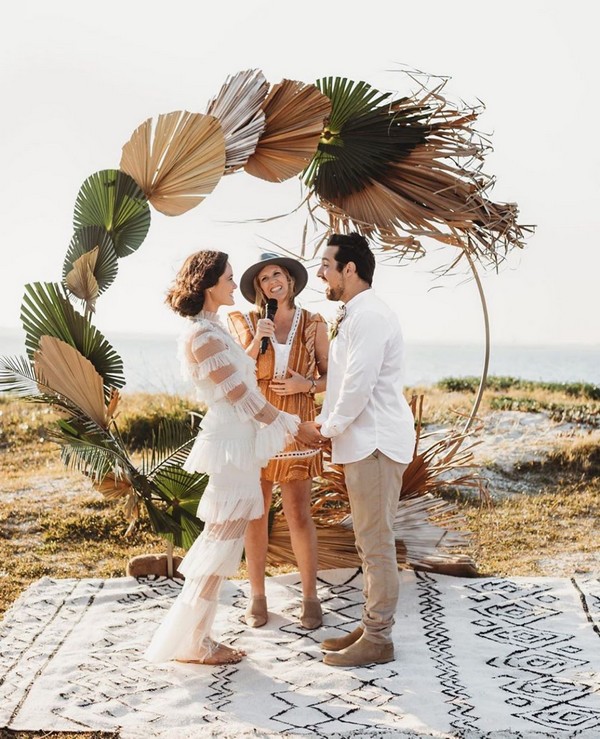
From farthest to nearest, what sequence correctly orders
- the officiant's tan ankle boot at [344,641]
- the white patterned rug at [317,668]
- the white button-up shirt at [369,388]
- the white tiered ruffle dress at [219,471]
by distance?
1. the officiant's tan ankle boot at [344,641]
2. the white tiered ruffle dress at [219,471]
3. the white button-up shirt at [369,388]
4. the white patterned rug at [317,668]

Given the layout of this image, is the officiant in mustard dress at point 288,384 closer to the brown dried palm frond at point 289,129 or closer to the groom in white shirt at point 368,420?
the groom in white shirt at point 368,420

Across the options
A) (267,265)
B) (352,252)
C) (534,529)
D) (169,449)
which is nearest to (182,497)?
(169,449)

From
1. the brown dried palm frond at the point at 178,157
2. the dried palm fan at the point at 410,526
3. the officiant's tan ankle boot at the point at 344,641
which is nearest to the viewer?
the officiant's tan ankle boot at the point at 344,641

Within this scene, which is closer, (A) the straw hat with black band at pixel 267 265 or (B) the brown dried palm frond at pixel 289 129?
(A) the straw hat with black band at pixel 267 265

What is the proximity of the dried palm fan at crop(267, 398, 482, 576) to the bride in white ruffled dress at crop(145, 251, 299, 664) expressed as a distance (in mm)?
1183

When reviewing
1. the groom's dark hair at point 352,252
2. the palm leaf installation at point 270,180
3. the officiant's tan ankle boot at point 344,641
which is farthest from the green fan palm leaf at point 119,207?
the officiant's tan ankle boot at point 344,641

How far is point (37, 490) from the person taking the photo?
8.05 metres

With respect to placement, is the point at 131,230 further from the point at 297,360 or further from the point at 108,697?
the point at 108,697

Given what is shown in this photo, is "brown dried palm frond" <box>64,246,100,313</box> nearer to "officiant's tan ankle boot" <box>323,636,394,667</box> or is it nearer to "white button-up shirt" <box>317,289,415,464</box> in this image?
"white button-up shirt" <box>317,289,415,464</box>

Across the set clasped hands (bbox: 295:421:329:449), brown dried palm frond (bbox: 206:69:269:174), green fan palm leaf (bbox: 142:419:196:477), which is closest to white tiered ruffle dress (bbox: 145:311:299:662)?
clasped hands (bbox: 295:421:329:449)

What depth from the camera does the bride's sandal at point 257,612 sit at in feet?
13.7

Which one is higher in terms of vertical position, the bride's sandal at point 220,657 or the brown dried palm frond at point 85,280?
the brown dried palm frond at point 85,280

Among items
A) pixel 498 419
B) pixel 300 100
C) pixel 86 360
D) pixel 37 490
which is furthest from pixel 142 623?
pixel 498 419

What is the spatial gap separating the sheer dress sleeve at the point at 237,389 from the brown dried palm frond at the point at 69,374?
2.27 feet
